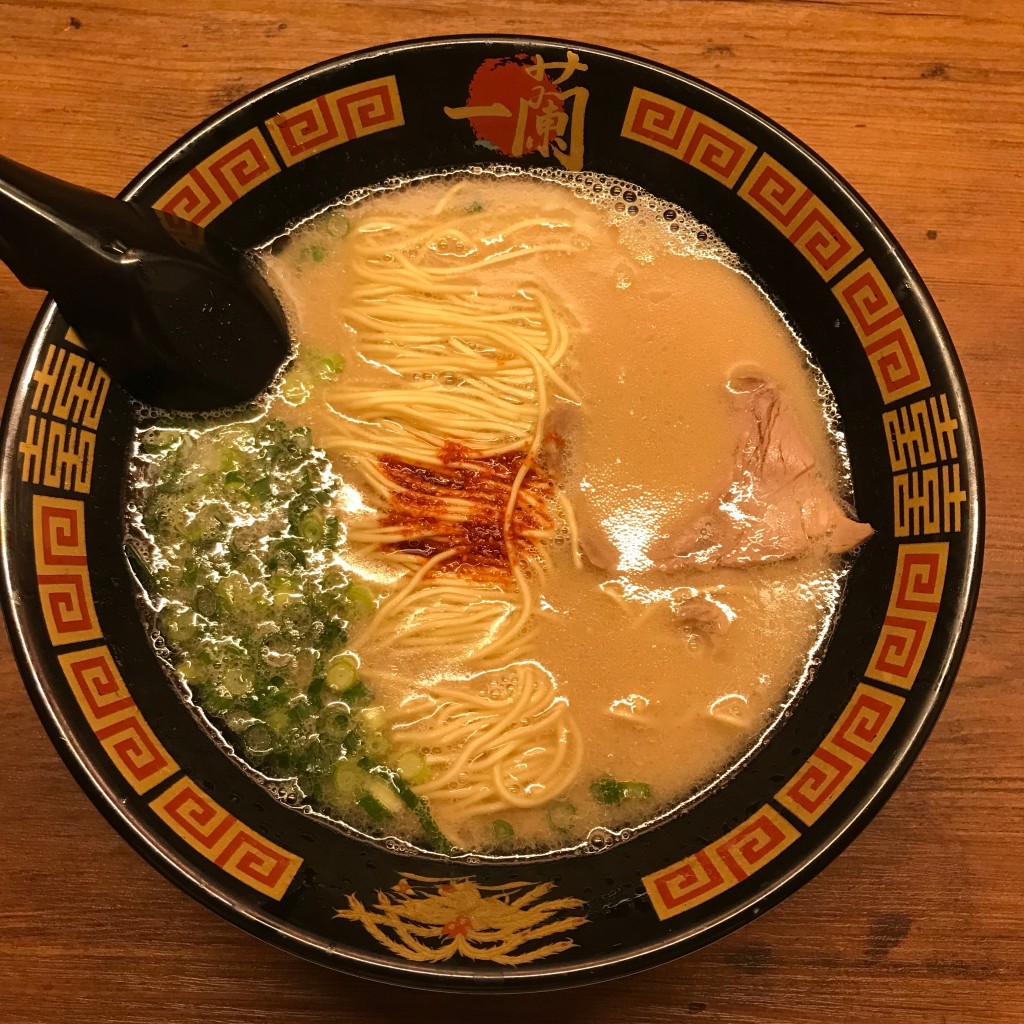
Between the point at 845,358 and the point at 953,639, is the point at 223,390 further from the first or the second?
the point at 953,639

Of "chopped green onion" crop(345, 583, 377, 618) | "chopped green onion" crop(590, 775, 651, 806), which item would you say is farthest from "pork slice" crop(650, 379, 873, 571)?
"chopped green onion" crop(345, 583, 377, 618)

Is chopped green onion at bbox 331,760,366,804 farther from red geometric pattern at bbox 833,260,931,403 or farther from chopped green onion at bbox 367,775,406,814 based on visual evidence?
red geometric pattern at bbox 833,260,931,403

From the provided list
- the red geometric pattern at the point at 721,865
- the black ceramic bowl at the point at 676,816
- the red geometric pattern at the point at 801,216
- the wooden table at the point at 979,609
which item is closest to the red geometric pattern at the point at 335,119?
the black ceramic bowl at the point at 676,816

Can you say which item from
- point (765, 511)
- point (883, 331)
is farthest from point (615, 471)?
point (883, 331)

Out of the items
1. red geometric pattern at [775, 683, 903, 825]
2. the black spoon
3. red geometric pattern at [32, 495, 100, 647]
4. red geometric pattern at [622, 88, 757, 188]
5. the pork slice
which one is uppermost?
red geometric pattern at [622, 88, 757, 188]

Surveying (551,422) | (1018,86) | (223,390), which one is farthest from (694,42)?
(223,390)

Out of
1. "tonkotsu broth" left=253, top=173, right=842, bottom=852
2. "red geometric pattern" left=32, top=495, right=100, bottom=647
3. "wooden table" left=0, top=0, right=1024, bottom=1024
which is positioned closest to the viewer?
"red geometric pattern" left=32, top=495, right=100, bottom=647

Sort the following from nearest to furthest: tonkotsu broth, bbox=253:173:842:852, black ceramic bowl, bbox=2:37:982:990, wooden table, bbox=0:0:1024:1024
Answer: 1. black ceramic bowl, bbox=2:37:982:990
2. wooden table, bbox=0:0:1024:1024
3. tonkotsu broth, bbox=253:173:842:852
